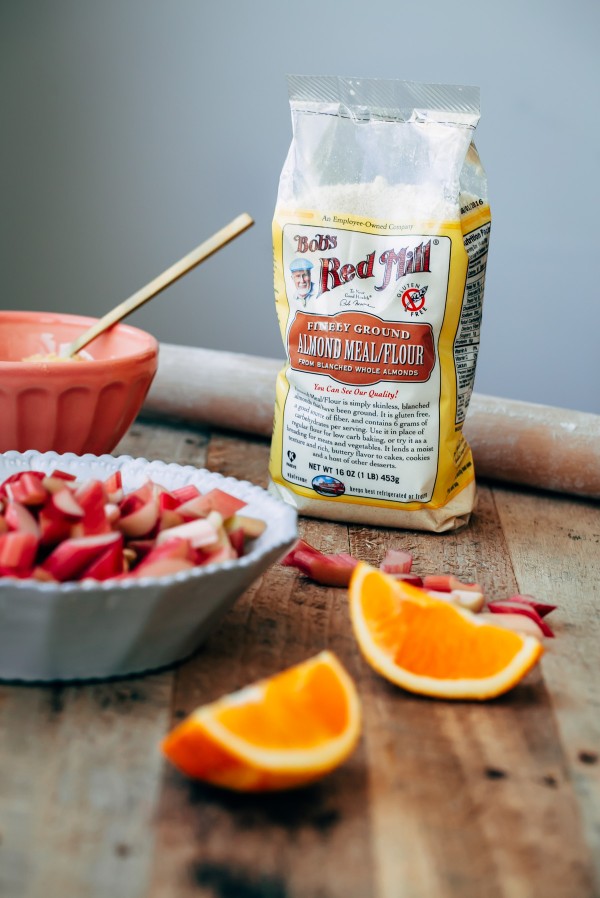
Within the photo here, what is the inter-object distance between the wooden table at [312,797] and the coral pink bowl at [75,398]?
36cm

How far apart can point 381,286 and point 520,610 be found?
0.45 meters

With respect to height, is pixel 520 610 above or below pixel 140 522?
below

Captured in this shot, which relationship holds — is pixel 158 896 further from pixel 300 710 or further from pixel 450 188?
pixel 450 188

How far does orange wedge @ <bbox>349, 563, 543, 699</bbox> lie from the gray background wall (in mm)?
1575

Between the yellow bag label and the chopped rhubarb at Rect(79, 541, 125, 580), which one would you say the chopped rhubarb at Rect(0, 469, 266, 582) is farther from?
the yellow bag label

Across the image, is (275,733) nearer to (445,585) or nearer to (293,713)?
(293,713)

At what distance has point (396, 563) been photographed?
107 centimetres

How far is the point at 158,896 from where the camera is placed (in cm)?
58

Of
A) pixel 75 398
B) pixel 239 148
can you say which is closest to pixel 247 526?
pixel 75 398

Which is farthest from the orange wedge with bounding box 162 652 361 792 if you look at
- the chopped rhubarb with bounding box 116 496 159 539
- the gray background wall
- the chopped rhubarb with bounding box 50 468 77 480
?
the gray background wall

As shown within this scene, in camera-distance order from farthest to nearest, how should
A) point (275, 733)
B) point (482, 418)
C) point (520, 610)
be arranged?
1. point (482, 418)
2. point (520, 610)
3. point (275, 733)

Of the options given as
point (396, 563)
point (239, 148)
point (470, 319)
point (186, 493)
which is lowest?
point (396, 563)

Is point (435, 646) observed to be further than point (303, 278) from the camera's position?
No

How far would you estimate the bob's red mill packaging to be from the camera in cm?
121
